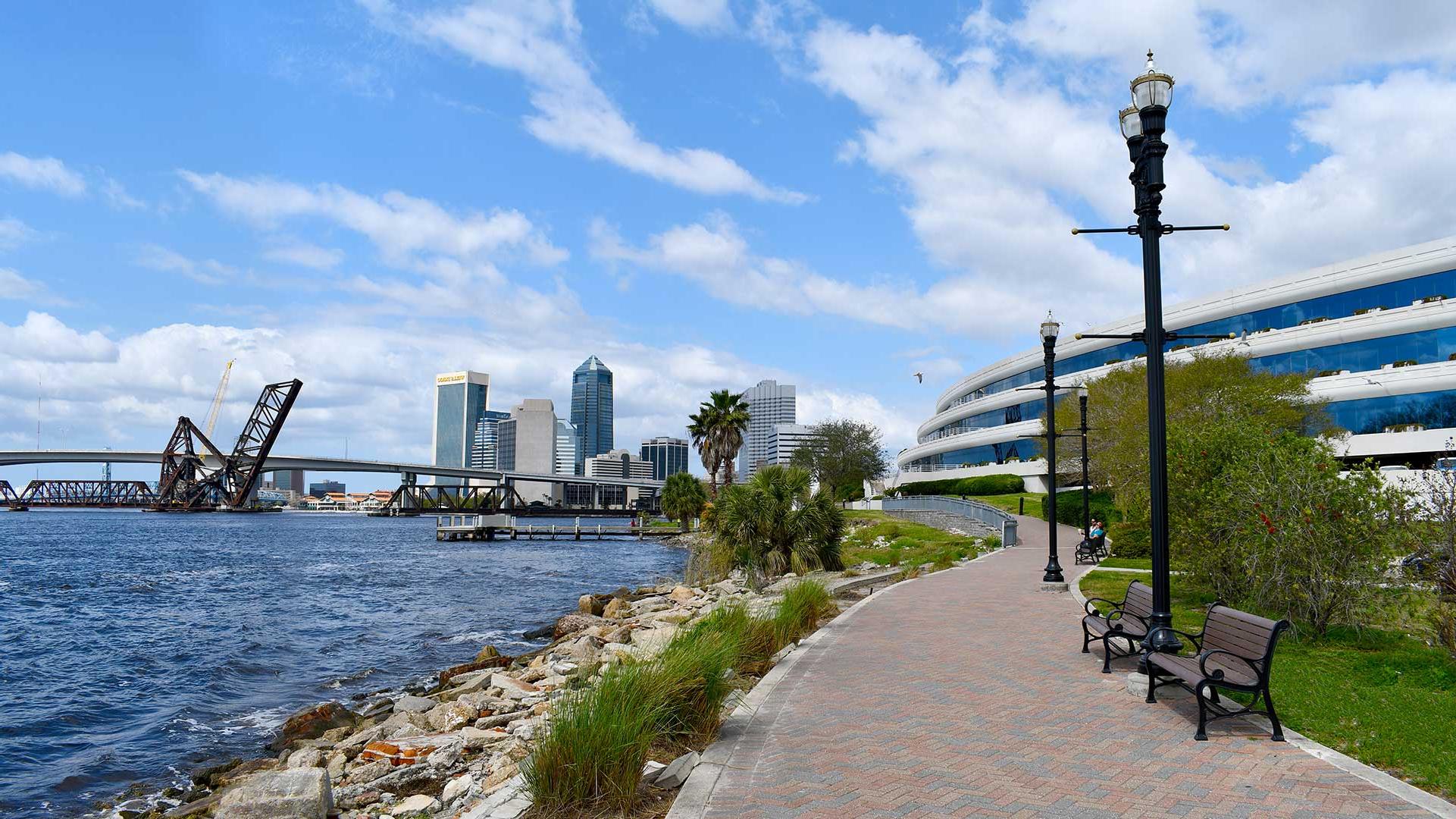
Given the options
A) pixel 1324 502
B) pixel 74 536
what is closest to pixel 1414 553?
pixel 1324 502

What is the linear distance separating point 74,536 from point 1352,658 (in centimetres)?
9992

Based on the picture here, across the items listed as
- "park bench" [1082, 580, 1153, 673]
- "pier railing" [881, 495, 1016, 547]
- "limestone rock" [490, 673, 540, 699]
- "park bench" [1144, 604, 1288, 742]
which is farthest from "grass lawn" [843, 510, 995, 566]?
"park bench" [1144, 604, 1288, 742]

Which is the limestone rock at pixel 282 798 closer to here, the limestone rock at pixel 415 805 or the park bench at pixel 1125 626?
the limestone rock at pixel 415 805

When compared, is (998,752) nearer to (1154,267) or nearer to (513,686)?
(1154,267)

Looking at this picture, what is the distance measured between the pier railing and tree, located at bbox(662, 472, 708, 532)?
2855 cm

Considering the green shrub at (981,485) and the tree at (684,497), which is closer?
the green shrub at (981,485)

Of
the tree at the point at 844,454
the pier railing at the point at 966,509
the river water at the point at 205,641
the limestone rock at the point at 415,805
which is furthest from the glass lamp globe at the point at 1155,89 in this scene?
the tree at the point at 844,454

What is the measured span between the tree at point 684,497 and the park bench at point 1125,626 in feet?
241

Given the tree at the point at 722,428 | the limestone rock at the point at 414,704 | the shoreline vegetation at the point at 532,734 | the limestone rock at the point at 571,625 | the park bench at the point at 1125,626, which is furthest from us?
the tree at the point at 722,428

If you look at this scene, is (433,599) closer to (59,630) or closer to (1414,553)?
(59,630)

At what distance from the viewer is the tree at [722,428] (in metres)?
56.9

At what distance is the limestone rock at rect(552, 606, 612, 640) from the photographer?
2138 centimetres

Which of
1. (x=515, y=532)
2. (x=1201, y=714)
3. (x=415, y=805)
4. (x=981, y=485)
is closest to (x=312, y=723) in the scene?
(x=415, y=805)

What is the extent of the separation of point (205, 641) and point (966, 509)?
3449 cm
